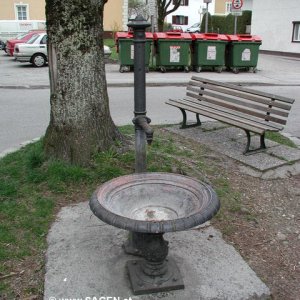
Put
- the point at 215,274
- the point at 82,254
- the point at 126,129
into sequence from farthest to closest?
1. the point at 126,129
2. the point at 82,254
3. the point at 215,274

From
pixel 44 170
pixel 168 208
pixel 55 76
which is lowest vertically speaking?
pixel 44 170

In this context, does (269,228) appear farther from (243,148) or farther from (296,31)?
(296,31)

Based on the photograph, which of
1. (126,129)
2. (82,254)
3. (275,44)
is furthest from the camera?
(275,44)

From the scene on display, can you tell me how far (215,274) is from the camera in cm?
320

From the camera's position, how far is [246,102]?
610 centimetres

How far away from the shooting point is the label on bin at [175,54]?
49.8ft

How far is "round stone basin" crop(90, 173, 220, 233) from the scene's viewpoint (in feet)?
9.14

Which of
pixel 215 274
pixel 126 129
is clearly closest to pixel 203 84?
pixel 126 129

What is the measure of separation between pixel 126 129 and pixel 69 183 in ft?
7.85

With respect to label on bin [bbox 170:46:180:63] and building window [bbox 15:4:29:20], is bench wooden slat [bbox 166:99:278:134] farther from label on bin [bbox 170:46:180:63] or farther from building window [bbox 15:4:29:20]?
building window [bbox 15:4:29:20]

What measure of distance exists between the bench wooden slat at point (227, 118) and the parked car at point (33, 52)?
12.1m

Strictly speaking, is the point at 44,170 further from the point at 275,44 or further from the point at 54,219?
the point at 275,44

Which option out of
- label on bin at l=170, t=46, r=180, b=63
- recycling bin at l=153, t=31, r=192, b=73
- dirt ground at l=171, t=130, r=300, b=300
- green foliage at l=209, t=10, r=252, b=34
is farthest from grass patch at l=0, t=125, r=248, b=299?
green foliage at l=209, t=10, r=252, b=34

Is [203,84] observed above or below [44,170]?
above
